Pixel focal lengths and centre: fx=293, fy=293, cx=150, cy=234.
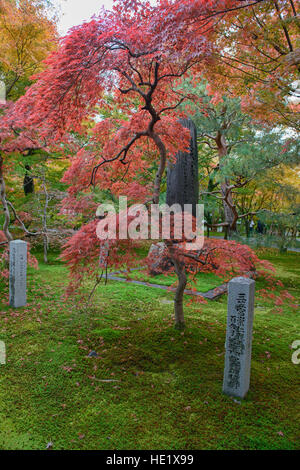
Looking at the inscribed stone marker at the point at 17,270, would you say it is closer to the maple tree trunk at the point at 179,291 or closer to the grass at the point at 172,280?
the maple tree trunk at the point at 179,291

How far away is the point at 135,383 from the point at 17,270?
10.8 ft

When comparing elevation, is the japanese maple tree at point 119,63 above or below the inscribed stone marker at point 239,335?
above

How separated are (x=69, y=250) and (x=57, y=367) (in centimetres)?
145

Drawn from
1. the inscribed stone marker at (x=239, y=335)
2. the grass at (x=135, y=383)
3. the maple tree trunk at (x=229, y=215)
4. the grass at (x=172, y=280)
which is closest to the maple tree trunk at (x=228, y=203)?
the maple tree trunk at (x=229, y=215)

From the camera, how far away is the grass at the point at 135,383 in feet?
8.35

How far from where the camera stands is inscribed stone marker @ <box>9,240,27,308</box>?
5.38 meters

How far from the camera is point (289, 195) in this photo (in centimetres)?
747

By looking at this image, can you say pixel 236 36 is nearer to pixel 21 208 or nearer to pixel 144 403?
pixel 144 403

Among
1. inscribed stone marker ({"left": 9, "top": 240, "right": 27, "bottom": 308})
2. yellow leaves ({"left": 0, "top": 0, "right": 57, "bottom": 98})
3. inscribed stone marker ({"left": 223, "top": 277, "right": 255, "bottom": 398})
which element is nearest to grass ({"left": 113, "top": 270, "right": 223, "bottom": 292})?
inscribed stone marker ({"left": 9, "top": 240, "right": 27, "bottom": 308})

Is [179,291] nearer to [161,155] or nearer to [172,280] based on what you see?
[161,155]

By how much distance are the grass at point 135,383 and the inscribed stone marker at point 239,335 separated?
0.19 m

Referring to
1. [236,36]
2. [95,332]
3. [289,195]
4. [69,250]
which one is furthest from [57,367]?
[289,195]

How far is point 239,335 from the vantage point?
2963 mm

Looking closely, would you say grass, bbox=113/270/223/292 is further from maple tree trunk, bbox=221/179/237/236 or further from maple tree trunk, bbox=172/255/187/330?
maple tree trunk, bbox=172/255/187/330
